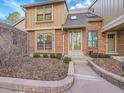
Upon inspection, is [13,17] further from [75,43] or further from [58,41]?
[75,43]

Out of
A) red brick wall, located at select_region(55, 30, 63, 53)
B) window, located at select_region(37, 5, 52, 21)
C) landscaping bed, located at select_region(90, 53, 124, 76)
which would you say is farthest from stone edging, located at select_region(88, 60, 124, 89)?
window, located at select_region(37, 5, 52, 21)

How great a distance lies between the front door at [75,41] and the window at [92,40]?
4.66ft

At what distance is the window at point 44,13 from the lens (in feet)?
40.1

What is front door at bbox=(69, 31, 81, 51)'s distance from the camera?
38.3ft

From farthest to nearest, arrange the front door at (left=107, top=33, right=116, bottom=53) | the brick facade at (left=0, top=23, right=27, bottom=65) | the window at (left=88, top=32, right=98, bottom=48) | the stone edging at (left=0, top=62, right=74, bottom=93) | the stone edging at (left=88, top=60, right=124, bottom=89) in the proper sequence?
1. the window at (left=88, top=32, right=98, bottom=48)
2. the front door at (left=107, top=33, right=116, bottom=53)
3. the brick facade at (left=0, top=23, right=27, bottom=65)
4. the stone edging at (left=88, top=60, right=124, bottom=89)
5. the stone edging at (left=0, top=62, right=74, bottom=93)

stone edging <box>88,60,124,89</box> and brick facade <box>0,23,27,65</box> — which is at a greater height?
brick facade <box>0,23,27,65</box>

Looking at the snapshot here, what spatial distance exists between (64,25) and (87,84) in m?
7.64

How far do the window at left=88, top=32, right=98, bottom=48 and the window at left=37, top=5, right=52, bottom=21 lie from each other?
4.52m

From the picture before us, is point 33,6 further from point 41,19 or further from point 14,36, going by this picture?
point 14,36

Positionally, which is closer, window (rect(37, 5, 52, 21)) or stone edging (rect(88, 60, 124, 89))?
stone edging (rect(88, 60, 124, 89))

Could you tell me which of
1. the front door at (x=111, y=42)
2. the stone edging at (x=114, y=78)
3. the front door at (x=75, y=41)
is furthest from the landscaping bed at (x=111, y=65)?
the front door at (x=111, y=42)

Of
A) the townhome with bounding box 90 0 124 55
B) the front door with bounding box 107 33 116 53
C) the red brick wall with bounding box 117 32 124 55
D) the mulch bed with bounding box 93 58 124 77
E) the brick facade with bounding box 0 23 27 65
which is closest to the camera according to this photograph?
the mulch bed with bounding box 93 58 124 77

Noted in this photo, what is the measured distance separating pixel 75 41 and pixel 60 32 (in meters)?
1.76

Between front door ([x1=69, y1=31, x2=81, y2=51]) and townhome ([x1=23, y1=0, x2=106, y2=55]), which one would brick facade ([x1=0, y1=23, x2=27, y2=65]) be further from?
front door ([x1=69, y1=31, x2=81, y2=51])
